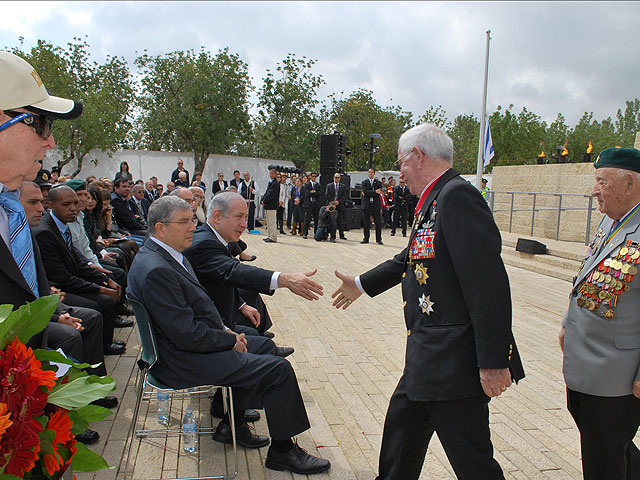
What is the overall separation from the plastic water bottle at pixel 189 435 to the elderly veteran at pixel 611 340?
7.45 feet

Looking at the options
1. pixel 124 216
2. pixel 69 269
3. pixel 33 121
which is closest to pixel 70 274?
pixel 69 269

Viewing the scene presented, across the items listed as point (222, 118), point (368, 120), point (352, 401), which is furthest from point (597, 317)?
point (368, 120)

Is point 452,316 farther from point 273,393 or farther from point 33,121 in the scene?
point 33,121

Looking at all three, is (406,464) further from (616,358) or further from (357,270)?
(357,270)

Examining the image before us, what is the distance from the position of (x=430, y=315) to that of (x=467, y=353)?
225 millimetres

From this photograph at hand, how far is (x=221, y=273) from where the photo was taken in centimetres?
377

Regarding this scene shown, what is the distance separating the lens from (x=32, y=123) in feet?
5.16

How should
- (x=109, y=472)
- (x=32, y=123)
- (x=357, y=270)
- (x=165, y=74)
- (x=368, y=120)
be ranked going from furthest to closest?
(x=368, y=120) → (x=165, y=74) → (x=357, y=270) → (x=109, y=472) → (x=32, y=123)

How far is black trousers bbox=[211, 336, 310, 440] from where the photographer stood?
3.07 m

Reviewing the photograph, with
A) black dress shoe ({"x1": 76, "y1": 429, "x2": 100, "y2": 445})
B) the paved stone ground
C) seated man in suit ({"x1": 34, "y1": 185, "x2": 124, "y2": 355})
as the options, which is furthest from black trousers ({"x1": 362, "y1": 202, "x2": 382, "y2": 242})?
black dress shoe ({"x1": 76, "y1": 429, "x2": 100, "y2": 445})

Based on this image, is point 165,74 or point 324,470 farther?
point 165,74

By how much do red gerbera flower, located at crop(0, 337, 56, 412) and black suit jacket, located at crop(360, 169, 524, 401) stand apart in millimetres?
1564

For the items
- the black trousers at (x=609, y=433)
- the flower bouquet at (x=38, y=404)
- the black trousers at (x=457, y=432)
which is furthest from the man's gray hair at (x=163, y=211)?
the black trousers at (x=609, y=433)

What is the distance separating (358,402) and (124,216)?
6.18 meters
